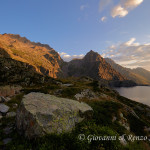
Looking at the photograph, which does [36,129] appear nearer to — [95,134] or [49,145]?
[49,145]

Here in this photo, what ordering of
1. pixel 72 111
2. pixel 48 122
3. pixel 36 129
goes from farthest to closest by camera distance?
1. pixel 72 111
2. pixel 48 122
3. pixel 36 129

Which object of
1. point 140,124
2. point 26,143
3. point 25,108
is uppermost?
point 25,108

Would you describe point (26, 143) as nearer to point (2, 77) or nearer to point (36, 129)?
point (36, 129)

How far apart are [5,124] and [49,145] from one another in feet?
20.6

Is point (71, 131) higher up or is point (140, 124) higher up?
point (71, 131)

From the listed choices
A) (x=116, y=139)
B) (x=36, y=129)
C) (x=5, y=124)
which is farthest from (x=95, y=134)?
(x=5, y=124)

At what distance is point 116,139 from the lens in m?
5.98

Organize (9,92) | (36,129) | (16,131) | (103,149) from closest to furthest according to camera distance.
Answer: (103,149) → (36,129) → (16,131) → (9,92)

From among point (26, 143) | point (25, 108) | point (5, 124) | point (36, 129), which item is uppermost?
point (25, 108)

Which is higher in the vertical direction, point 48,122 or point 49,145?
point 48,122

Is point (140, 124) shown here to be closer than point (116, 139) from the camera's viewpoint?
No

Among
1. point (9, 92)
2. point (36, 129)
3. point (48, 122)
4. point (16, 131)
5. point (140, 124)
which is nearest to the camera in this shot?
point (36, 129)

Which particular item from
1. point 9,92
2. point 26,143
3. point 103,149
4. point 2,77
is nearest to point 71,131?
point 103,149

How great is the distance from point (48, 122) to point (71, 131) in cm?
191
